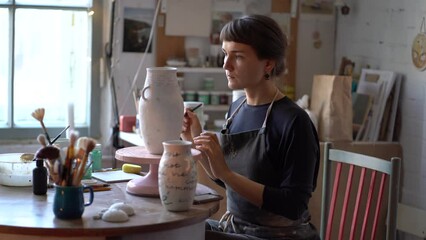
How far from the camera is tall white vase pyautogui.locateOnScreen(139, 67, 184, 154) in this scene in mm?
2232

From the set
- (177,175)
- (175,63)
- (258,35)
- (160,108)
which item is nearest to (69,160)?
(177,175)

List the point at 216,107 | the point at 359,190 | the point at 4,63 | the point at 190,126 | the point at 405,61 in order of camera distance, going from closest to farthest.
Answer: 1. the point at 190,126
2. the point at 359,190
3. the point at 405,61
4. the point at 4,63
5. the point at 216,107

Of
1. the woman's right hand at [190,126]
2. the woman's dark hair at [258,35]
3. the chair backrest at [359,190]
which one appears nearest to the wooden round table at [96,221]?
the woman's right hand at [190,126]

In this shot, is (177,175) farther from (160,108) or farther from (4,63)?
(4,63)

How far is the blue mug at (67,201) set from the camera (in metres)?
1.93

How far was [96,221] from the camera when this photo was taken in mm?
1943

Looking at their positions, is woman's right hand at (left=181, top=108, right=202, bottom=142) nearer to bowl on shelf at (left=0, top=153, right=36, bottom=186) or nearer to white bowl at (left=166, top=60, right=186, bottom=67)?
bowl on shelf at (left=0, top=153, right=36, bottom=186)

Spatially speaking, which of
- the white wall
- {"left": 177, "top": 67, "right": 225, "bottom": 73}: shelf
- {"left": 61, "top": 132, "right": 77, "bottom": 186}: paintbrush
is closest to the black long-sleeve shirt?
{"left": 61, "top": 132, "right": 77, "bottom": 186}: paintbrush

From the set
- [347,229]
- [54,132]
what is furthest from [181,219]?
[54,132]

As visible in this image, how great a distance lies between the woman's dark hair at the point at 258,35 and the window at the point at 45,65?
1.82m

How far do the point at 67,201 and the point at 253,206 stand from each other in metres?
0.65

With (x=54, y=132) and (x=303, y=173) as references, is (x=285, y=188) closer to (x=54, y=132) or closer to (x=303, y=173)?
(x=303, y=173)

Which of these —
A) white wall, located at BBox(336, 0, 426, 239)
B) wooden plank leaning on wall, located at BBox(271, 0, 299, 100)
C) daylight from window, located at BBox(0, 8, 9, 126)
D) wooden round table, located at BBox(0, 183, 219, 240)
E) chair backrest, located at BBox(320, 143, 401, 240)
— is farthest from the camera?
wooden plank leaning on wall, located at BBox(271, 0, 299, 100)

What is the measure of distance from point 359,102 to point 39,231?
2277mm
